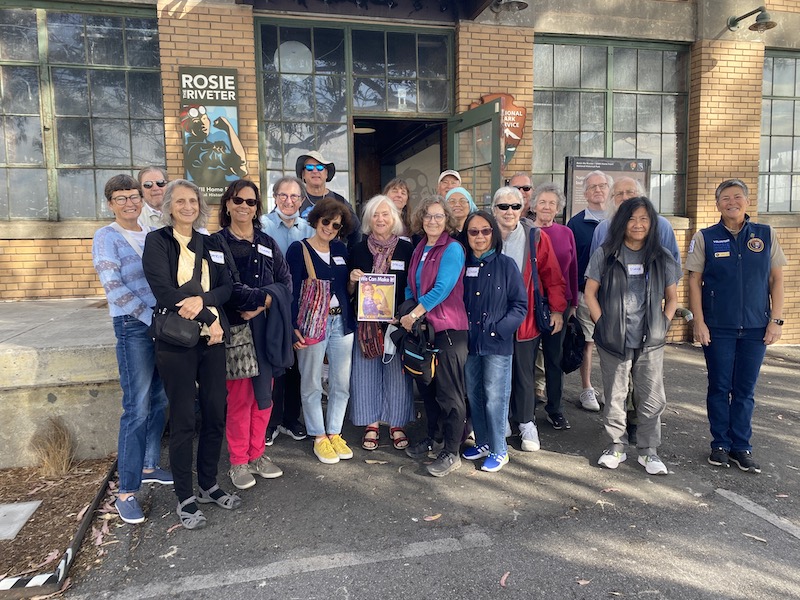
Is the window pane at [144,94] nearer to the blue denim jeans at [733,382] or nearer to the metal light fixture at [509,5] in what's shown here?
the metal light fixture at [509,5]

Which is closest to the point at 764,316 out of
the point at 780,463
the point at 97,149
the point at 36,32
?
the point at 780,463

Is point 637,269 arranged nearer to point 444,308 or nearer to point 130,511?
point 444,308

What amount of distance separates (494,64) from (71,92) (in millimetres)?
5225

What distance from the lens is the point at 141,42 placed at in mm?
6496

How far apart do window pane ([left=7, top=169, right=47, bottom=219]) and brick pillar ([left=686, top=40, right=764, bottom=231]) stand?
342 inches

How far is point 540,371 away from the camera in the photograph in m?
5.04

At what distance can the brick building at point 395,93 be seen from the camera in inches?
251

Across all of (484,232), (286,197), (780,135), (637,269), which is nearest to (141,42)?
(286,197)

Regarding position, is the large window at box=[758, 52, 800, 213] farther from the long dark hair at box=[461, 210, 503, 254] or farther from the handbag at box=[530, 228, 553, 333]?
the long dark hair at box=[461, 210, 503, 254]

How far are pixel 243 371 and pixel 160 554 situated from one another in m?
1.07

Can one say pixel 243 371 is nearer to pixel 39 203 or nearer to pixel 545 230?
pixel 545 230

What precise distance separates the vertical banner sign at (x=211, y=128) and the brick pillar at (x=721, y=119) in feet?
20.9

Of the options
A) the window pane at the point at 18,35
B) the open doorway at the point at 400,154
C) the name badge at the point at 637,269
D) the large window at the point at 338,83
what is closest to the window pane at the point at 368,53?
the large window at the point at 338,83

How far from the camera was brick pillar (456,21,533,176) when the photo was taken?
7.11 meters
